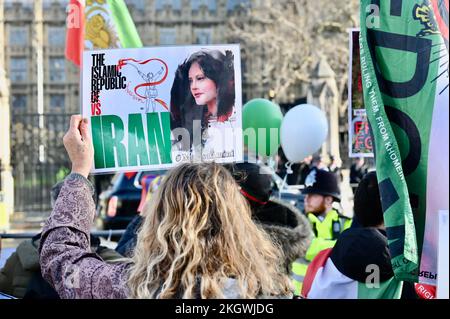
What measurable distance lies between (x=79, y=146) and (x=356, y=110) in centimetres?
191

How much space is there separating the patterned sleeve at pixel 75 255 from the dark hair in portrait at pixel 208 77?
993 mm

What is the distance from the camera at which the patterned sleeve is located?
228 centimetres

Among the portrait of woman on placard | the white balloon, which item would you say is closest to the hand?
the portrait of woman on placard

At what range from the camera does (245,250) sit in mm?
2291

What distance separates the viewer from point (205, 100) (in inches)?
138

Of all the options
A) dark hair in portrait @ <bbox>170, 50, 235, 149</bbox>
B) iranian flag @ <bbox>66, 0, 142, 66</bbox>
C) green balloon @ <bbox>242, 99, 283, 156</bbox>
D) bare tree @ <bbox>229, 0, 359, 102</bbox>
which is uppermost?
bare tree @ <bbox>229, 0, 359, 102</bbox>

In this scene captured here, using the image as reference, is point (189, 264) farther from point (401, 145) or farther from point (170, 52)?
point (170, 52)

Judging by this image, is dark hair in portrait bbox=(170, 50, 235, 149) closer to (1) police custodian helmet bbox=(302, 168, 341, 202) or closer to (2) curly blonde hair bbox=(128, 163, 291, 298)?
(2) curly blonde hair bbox=(128, 163, 291, 298)

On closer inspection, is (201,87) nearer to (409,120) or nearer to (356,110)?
(409,120)

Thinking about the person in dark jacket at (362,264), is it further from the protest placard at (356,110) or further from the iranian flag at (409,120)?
the iranian flag at (409,120)

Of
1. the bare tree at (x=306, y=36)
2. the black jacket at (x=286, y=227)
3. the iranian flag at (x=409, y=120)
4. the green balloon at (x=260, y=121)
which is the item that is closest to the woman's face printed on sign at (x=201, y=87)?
the iranian flag at (x=409, y=120)

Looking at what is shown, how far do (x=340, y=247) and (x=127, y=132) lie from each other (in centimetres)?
108

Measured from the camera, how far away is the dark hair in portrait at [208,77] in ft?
11.4

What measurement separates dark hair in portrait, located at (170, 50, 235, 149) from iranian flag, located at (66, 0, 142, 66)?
217 cm
